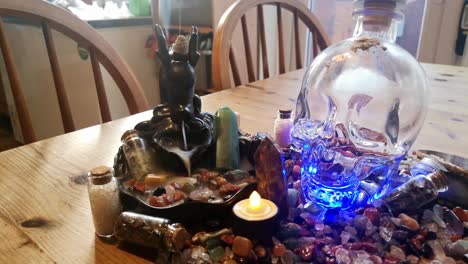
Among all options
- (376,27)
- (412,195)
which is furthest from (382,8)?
(412,195)

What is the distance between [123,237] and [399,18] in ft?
1.49

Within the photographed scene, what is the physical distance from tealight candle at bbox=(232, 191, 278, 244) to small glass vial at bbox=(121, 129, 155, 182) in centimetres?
17

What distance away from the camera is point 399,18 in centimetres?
50

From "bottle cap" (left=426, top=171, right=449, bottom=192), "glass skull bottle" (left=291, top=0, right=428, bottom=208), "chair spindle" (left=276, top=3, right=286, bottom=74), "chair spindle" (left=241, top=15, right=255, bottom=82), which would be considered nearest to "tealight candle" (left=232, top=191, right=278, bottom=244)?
"glass skull bottle" (left=291, top=0, right=428, bottom=208)

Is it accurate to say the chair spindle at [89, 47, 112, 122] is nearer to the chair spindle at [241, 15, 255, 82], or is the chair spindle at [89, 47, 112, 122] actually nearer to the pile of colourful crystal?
the chair spindle at [241, 15, 255, 82]

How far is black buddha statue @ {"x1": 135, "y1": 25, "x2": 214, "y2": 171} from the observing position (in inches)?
21.9

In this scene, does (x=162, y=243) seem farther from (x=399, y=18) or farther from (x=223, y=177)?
(x=399, y=18)

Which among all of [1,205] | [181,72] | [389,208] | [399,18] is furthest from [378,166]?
[1,205]

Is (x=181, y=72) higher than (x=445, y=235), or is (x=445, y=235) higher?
(x=181, y=72)

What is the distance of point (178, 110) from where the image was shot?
0.57 meters

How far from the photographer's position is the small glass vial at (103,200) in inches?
18.7

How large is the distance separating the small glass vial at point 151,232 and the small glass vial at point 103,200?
0.02 meters

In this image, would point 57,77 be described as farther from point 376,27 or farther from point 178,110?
point 376,27

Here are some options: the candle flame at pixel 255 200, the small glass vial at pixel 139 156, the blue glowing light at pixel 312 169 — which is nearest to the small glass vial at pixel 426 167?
the blue glowing light at pixel 312 169
